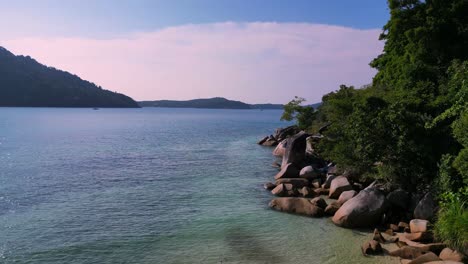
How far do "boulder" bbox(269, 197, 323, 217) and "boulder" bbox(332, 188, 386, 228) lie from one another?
47.6 inches

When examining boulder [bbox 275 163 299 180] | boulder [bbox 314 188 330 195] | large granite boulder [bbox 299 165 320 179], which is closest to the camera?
boulder [bbox 314 188 330 195]

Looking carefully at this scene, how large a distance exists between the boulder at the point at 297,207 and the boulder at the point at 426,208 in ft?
13.8

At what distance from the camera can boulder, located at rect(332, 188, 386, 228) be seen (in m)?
17.4

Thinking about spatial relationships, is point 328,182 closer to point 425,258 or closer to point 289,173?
point 289,173

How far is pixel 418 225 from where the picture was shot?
15742 millimetres

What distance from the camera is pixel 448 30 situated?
90.4ft

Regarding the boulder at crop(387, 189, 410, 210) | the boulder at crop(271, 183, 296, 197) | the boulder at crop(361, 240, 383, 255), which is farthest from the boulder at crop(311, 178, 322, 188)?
the boulder at crop(361, 240, 383, 255)

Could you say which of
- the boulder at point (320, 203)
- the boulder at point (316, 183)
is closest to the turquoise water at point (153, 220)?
the boulder at point (320, 203)

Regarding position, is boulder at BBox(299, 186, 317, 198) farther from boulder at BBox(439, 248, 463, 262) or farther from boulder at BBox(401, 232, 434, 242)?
boulder at BBox(439, 248, 463, 262)

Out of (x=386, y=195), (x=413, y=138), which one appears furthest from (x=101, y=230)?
(x=413, y=138)

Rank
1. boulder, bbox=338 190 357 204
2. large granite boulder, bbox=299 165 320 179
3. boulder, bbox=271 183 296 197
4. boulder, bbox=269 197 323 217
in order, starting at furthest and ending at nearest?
1. large granite boulder, bbox=299 165 320 179
2. boulder, bbox=271 183 296 197
3. boulder, bbox=338 190 357 204
4. boulder, bbox=269 197 323 217

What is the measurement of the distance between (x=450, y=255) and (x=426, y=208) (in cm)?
450

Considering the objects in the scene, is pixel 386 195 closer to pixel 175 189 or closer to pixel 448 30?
pixel 175 189

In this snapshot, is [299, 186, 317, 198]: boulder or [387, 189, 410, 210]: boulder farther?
[299, 186, 317, 198]: boulder
